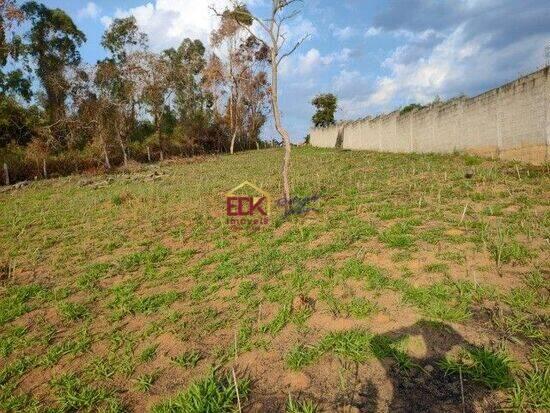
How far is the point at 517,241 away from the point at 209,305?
4.08m

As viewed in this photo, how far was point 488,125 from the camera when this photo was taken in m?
13.0

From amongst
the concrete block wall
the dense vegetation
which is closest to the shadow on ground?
the concrete block wall

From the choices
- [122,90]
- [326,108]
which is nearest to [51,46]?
[122,90]

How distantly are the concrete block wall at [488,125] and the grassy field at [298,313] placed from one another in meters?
3.14

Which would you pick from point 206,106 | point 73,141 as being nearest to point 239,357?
point 73,141

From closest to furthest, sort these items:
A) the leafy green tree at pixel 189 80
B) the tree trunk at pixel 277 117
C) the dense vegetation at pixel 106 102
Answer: the tree trunk at pixel 277 117 < the dense vegetation at pixel 106 102 < the leafy green tree at pixel 189 80

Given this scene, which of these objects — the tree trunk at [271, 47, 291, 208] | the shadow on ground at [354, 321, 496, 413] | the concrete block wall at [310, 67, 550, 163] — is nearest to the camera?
the shadow on ground at [354, 321, 496, 413]

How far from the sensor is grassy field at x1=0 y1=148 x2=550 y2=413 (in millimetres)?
3201

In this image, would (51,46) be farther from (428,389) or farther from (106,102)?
(428,389)

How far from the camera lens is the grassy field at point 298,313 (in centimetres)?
320

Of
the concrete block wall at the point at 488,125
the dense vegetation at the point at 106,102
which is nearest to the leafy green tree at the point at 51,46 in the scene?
the dense vegetation at the point at 106,102

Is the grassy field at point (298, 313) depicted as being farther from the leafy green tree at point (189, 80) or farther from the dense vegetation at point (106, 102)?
the leafy green tree at point (189, 80)

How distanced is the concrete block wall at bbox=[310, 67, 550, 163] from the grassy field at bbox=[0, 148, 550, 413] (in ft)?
10.3

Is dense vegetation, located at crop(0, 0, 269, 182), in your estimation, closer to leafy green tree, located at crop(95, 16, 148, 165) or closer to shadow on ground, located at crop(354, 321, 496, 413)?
leafy green tree, located at crop(95, 16, 148, 165)
